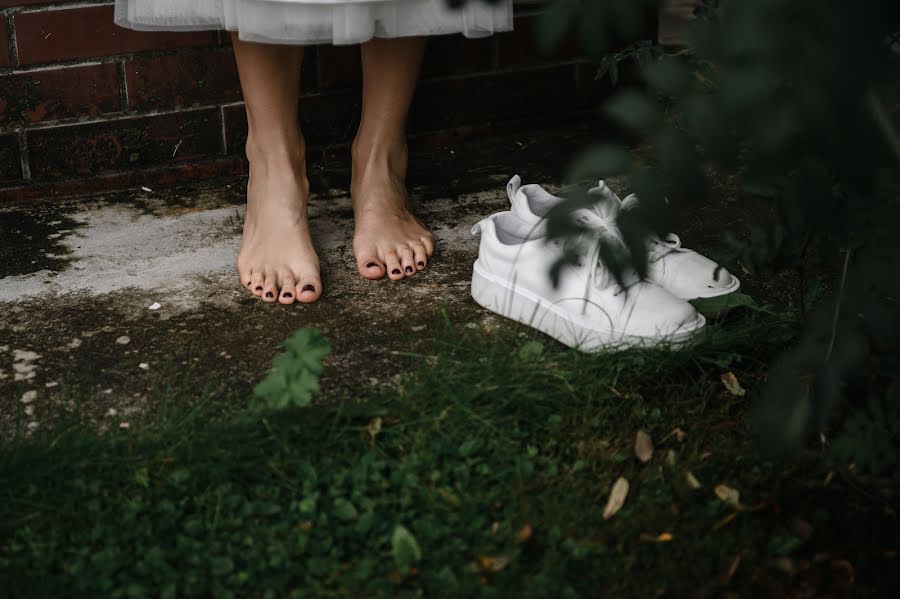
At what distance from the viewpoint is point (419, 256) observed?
1.99 meters

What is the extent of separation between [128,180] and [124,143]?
91 millimetres

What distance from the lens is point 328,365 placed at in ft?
5.40

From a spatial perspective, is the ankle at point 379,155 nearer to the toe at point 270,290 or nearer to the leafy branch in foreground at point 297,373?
the toe at point 270,290

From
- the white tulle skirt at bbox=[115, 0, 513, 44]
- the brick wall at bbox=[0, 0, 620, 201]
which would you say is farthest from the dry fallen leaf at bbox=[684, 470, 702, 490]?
the brick wall at bbox=[0, 0, 620, 201]

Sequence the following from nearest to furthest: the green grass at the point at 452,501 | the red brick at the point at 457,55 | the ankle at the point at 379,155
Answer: the green grass at the point at 452,501
the ankle at the point at 379,155
the red brick at the point at 457,55

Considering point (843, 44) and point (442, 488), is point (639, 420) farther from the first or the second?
point (843, 44)

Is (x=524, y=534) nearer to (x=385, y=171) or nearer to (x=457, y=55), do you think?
(x=385, y=171)

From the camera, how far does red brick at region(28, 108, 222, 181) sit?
7.70ft

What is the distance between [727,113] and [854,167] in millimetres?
110

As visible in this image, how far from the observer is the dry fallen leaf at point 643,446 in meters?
1.43

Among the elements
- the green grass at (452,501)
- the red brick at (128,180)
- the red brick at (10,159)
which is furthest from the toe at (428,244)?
the red brick at (10,159)

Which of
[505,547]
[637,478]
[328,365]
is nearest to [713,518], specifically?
[637,478]

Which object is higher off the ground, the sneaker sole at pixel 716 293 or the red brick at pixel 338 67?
the red brick at pixel 338 67

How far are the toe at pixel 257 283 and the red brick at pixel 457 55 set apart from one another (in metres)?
0.98
